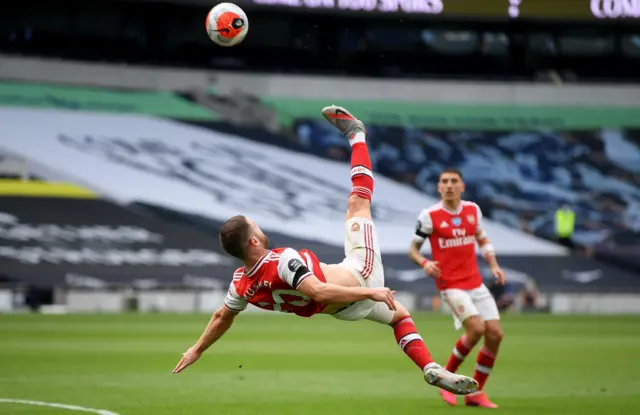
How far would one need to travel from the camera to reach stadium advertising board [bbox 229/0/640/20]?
43.2 metres

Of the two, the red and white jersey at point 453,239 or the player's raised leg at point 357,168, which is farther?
the red and white jersey at point 453,239

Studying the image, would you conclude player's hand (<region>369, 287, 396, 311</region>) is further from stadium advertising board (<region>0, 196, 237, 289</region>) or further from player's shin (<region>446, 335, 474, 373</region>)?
stadium advertising board (<region>0, 196, 237, 289</region>)

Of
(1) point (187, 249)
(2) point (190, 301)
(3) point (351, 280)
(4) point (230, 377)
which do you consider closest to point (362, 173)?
(3) point (351, 280)

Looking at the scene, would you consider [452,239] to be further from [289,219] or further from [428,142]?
[428,142]

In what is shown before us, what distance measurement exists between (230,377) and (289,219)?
28.3 m

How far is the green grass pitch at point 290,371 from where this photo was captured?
10938mm

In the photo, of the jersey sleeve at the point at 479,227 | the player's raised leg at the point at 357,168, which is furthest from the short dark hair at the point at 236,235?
the jersey sleeve at the point at 479,227

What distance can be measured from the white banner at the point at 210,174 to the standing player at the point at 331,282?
3155cm

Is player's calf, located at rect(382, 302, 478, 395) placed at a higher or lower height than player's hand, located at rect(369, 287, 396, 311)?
lower

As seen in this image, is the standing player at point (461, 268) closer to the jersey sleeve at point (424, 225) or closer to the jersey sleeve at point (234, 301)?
the jersey sleeve at point (424, 225)

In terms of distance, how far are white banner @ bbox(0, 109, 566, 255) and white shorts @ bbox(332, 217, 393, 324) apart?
3163cm

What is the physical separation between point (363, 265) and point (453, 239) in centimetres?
368

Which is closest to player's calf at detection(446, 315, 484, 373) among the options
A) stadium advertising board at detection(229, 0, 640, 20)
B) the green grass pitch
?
the green grass pitch

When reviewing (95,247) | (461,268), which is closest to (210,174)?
(95,247)
